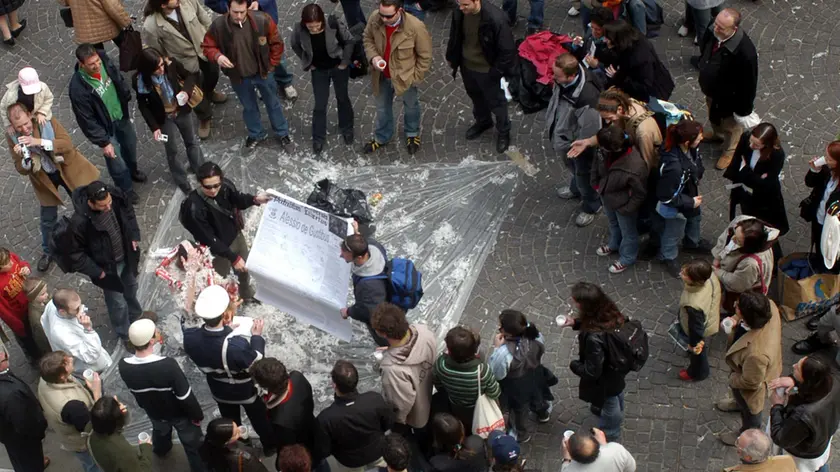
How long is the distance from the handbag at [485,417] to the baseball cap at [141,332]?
2.25 meters

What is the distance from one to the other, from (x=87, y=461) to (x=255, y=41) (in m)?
4.12

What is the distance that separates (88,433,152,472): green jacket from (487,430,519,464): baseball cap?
8.02 ft

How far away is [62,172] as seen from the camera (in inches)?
363

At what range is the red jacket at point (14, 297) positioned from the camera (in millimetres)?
8055

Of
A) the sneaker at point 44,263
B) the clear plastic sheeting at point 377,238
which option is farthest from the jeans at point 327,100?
the sneaker at point 44,263

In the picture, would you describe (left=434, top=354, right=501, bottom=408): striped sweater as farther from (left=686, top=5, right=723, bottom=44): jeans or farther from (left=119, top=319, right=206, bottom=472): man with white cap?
(left=686, top=5, right=723, bottom=44): jeans

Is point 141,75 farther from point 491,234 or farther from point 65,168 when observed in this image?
point 491,234

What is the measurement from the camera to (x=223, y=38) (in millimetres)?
9711

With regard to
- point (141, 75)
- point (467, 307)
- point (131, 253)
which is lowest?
point (467, 307)

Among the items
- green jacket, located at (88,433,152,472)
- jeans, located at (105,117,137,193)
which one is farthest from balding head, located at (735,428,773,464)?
jeans, located at (105,117,137,193)

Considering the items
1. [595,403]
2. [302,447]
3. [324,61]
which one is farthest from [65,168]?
[595,403]

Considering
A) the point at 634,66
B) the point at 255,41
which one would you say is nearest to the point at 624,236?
the point at 634,66

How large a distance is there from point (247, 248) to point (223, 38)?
2.10 metres

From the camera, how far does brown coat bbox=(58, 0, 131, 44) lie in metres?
10.4
